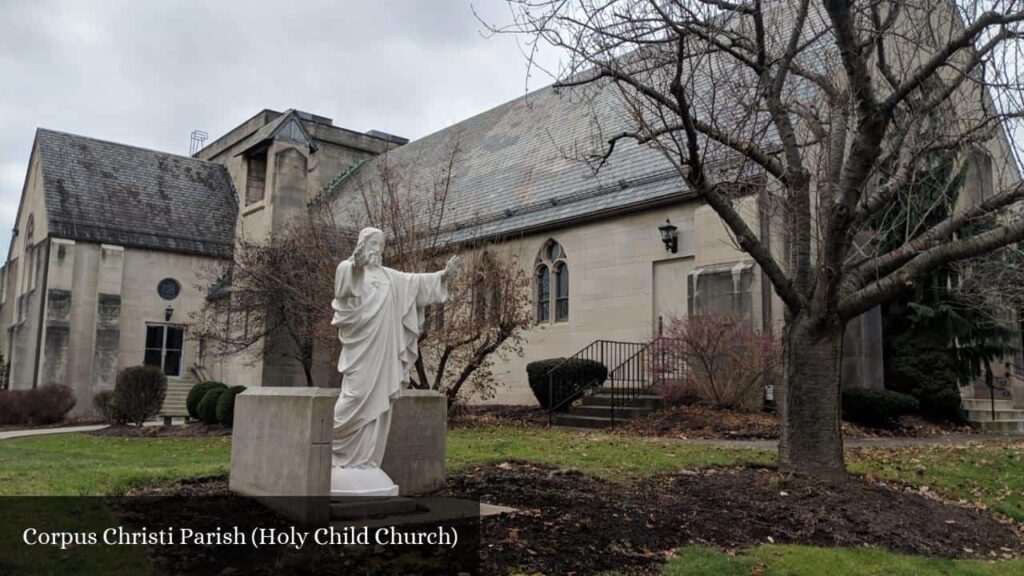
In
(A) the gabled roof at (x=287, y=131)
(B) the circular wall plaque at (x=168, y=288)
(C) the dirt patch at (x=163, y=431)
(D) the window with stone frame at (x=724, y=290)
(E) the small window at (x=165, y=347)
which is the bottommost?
(C) the dirt patch at (x=163, y=431)

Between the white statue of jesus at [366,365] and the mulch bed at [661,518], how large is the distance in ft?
2.83

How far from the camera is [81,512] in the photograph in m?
6.79

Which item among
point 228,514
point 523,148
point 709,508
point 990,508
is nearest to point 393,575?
point 228,514

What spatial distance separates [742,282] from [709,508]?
1002cm

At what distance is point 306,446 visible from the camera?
6473 mm


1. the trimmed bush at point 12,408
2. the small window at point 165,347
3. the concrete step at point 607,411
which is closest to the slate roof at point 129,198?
the small window at point 165,347

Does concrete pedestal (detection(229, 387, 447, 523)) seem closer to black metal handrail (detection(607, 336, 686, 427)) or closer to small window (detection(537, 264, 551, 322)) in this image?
black metal handrail (detection(607, 336, 686, 427))

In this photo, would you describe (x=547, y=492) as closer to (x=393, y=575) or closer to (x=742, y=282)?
(x=393, y=575)

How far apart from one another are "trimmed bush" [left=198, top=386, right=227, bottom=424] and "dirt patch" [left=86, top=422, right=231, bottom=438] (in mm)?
202

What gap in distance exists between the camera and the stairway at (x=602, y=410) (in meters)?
16.6

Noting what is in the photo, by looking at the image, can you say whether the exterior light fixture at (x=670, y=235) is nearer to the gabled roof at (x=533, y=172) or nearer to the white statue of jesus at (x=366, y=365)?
the gabled roof at (x=533, y=172)

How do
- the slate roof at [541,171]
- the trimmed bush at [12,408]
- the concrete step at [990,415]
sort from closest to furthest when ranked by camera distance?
the concrete step at [990,415], the slate roof at [541,171], the trimmed bush at [12,408]

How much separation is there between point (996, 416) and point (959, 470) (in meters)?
9.09

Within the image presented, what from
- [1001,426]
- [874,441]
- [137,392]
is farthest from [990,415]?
[137,392]
